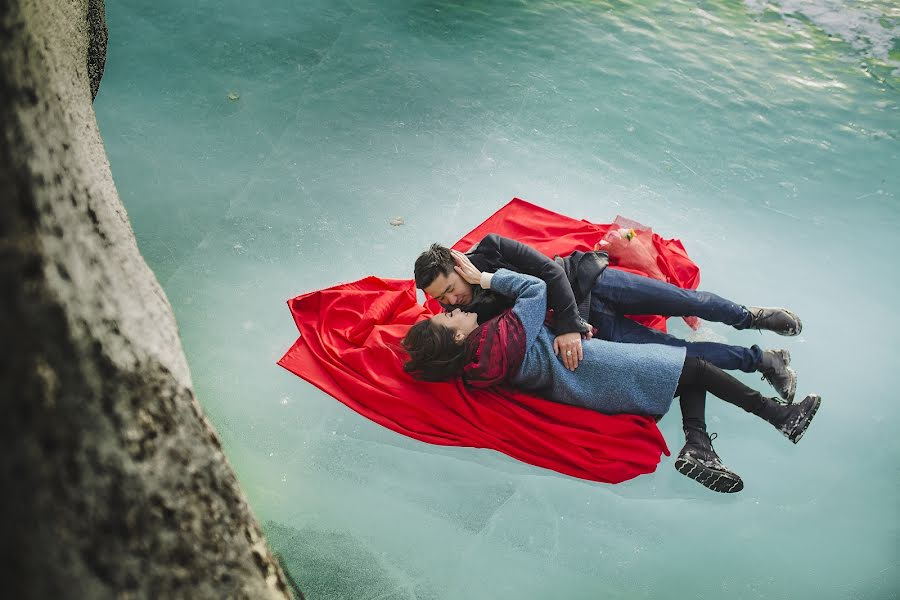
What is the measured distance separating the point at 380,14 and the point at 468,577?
4.29 meters

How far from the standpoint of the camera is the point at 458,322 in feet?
8.04

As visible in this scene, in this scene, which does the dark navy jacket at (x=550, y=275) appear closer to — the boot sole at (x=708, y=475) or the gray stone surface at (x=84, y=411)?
the boot sole at (x=708, y=475)

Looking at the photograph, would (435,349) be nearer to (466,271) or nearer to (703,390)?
(466,271)

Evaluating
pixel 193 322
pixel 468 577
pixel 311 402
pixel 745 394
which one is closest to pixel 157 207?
pixel 193 322

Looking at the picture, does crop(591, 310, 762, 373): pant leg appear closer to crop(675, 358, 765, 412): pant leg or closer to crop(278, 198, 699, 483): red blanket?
crop(675, 358, 765, 412): pant leg

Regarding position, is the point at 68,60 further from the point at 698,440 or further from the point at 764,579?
the point at 764,579

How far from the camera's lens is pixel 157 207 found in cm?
332

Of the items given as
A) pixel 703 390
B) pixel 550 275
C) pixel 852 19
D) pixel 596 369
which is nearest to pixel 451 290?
pixel 550 275

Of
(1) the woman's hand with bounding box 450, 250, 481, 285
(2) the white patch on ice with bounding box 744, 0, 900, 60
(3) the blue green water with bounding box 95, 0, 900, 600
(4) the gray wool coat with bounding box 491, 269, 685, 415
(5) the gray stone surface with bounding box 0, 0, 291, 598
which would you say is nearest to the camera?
(5) the gray stone surface with bounding box 0, 0, 291, 598

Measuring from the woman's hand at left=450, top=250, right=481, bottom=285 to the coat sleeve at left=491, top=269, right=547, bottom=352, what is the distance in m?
0.07

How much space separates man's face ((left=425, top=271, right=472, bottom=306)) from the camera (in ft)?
8.09

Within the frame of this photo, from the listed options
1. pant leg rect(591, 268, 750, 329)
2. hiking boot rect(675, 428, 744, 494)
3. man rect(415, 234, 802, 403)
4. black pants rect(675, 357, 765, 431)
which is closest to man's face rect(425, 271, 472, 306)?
man rect(415, 234, 802, 403)

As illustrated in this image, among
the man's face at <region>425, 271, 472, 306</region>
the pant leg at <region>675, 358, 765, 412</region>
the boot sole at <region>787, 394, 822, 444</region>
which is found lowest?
the boot sole at <region>787, 394, 822, 444</region>

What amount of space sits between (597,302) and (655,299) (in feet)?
0.79
